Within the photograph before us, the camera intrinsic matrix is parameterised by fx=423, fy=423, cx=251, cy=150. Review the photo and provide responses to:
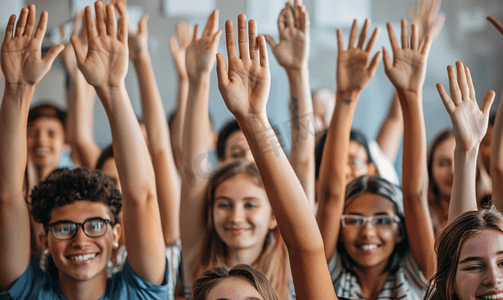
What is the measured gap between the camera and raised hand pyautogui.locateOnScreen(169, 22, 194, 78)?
1336 mm

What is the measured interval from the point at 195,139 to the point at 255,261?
0.35 m

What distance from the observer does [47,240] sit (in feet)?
3.16

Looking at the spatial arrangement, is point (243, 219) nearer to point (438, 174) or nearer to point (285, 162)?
point (285, 162)

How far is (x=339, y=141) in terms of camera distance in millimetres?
988

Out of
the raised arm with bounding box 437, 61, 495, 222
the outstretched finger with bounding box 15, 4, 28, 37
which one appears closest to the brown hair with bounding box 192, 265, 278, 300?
the raised arm with bounding box 437, 61, 495, 222

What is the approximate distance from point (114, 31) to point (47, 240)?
1.63 ft

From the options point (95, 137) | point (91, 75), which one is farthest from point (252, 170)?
point (95, 137)

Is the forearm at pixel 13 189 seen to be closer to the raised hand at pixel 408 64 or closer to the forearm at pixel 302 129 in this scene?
the forearm at pixel 302 129

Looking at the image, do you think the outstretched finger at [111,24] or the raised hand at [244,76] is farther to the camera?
the outstretched finger at [111,24]

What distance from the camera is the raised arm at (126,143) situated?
2.88ft

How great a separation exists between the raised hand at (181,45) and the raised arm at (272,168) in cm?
59

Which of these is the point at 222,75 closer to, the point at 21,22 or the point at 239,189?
the point at 239,189

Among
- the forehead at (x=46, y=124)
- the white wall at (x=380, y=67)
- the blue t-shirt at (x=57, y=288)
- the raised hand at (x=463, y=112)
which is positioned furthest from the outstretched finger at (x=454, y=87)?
the forehead at (x=46, y=124)

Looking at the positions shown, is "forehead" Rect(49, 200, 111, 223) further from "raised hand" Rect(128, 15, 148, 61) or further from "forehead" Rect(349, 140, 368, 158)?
"forehead" Rect(349, 140, 368, 158)
